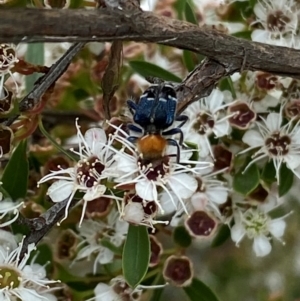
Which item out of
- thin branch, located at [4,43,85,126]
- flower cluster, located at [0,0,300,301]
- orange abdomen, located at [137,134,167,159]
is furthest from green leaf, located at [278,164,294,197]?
thin branch, located at [4,43,85,126]

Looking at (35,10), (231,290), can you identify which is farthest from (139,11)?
(231,290)

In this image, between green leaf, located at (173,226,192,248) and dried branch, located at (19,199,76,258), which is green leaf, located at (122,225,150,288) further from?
green leaf, located at (173,226,192,248)

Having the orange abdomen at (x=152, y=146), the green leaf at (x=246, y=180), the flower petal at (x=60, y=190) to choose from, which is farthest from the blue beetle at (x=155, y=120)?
the green leaf at (x=246, y=180)

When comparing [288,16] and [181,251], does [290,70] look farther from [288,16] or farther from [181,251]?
[181,251]

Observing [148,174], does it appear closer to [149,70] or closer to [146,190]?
[146,190]

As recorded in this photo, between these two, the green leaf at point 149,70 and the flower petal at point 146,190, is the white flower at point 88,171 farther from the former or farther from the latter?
the green leaf at point 149,70
